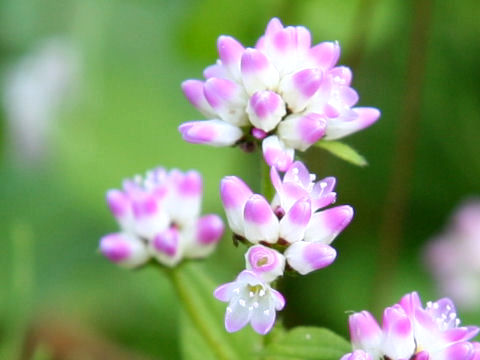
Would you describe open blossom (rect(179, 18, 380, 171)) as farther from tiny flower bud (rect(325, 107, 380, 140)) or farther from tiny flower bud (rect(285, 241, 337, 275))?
tiny flower bud (rect(285, 241, 337, 275))

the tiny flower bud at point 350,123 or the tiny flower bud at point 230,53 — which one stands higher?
the tiny flower bud at point 230,53

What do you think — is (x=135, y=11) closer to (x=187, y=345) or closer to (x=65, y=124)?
(x=65, y=124)

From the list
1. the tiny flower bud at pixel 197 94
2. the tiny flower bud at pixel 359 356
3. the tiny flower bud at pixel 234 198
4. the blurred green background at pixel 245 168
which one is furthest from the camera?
the blurred green background at pixel 245 168

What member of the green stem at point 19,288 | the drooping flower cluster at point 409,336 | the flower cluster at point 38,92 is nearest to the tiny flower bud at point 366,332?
the drooping flower cluster at point 409,336

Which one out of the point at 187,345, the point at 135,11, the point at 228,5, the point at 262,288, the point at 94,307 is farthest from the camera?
the point at 135,11

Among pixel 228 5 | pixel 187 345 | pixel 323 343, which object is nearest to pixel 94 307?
pixel 228 5

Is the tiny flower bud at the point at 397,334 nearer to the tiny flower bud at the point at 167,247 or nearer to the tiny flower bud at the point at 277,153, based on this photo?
the tiny flower bud at the point at 277,153

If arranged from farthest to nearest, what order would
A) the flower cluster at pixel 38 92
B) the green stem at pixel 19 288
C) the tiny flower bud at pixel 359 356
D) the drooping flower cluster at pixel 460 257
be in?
1. the flower cluster at pixel 38 92
2. the drooping flower cluster at pixel 460 257
3. the green stem at pixel 19 288
4. the tiny flower bud at pixel 359 356
